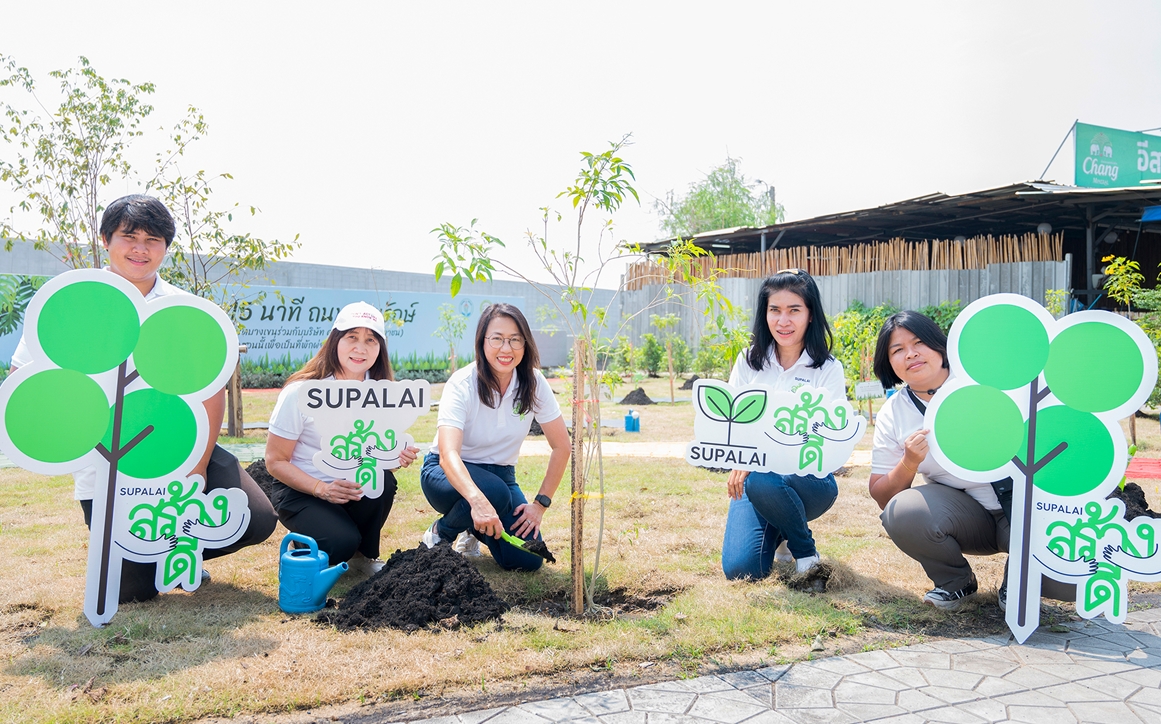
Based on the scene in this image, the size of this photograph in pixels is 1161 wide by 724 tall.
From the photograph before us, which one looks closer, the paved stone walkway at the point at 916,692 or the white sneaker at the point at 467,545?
the paved stone walkway at the point at 916,692

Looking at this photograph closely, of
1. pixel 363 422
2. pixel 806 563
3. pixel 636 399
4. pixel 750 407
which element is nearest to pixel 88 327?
pixel 363 422

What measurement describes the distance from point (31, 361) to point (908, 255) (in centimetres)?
1374

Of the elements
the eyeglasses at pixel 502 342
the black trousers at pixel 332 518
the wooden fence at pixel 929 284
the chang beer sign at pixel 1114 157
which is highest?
the chang beer sign at pixel 1114 157

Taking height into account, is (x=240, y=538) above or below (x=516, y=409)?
below

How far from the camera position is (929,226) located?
1436cm

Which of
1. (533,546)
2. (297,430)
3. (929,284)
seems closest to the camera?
(297,430)

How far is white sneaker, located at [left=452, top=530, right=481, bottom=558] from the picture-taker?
12.8 ft

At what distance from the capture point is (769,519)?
355 cm

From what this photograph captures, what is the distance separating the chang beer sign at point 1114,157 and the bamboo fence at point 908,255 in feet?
10.4

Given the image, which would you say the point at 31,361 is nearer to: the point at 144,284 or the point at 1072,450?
the point at 144,284

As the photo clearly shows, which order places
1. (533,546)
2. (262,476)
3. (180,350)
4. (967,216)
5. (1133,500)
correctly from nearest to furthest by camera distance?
(180,350) → (533,546) → (1133,500) → (262,476) → (967,216)

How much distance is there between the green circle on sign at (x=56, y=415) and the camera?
2807 millimetres

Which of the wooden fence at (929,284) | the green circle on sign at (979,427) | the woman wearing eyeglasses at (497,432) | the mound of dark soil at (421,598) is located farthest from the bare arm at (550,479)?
the wooden fence at (929,284)

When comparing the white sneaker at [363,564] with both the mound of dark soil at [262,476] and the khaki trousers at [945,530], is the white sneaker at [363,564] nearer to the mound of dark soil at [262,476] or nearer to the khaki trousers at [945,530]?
the mound of dark soil at [262,476]
